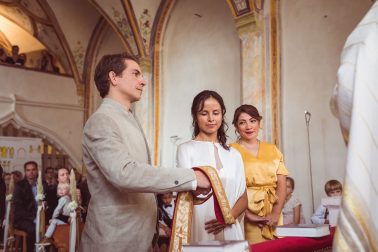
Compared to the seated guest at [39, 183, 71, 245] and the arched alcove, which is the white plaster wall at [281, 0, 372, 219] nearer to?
the seated guest at [39, 183, 71, 245]

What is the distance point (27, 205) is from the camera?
25.6 feet

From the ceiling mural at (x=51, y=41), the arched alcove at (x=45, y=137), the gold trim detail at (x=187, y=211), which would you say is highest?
the ceiling mural at (x=51, y=41)

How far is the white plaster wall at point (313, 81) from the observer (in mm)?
7500

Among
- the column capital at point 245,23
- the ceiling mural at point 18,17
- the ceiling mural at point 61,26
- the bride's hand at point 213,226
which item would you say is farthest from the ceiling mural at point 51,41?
the bride's hand at point 213,226

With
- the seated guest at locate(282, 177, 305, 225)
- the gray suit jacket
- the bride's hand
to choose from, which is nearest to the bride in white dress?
the bride's hand

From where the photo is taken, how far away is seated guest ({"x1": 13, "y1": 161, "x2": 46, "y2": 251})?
288 inches

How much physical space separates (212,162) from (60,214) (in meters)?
4.40

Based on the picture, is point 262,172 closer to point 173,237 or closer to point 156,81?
point 173,237

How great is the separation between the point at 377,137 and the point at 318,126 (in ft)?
22.6

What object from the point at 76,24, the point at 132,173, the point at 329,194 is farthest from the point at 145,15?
the point at 132,173

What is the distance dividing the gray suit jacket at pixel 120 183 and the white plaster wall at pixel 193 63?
7229 mm

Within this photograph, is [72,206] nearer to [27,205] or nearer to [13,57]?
[27,205]

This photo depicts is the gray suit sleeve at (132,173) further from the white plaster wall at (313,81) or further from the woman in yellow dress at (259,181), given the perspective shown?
the white plaster wall at (313,81)

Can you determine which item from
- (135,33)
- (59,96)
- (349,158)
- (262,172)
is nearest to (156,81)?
(135,33)
